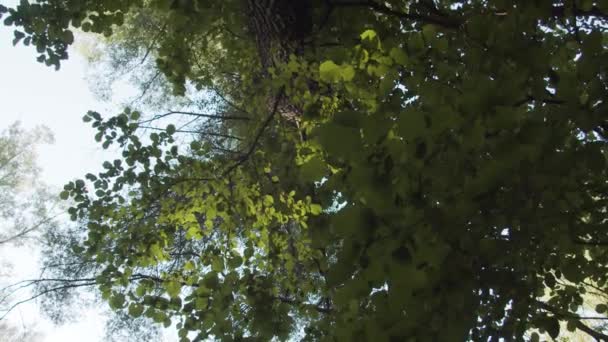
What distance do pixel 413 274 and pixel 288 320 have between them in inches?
56.9

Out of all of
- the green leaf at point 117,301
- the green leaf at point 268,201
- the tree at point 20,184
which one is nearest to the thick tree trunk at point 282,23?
the green leaf at point 268,201

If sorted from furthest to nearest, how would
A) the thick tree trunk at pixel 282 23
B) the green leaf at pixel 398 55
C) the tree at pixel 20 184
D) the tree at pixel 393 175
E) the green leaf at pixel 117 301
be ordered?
the tree at pixel 20 184 < the thick tree trunk at pixel 282 23 < the green leaf at pixel 117 301 < the green leaf at pixel 398 55 < the tree at pixel 393 175

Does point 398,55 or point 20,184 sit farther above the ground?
point 20,184

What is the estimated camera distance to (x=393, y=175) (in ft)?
3.30

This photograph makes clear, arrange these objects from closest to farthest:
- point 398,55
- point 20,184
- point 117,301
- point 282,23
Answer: point 398,55, point 117,301, point 282,23, point 20,184

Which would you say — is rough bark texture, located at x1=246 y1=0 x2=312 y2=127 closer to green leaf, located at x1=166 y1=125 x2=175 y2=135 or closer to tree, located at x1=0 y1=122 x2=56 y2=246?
green leaf, located at x1=166 y1=125 x2=175 y2=135

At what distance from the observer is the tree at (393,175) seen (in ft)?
3.14

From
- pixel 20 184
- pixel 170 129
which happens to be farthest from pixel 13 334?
pixel 170 129

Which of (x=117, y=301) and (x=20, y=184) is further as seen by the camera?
(x=20, y=184)

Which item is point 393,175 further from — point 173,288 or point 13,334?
point 13,334

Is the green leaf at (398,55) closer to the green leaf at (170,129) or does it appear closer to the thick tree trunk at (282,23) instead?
the thick tree trunk at (282,23)

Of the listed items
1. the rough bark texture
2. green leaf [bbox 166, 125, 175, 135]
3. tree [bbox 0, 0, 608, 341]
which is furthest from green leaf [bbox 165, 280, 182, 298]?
the rough bark texture

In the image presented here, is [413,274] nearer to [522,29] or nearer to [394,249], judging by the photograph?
[394,249]

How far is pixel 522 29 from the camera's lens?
1307mm
